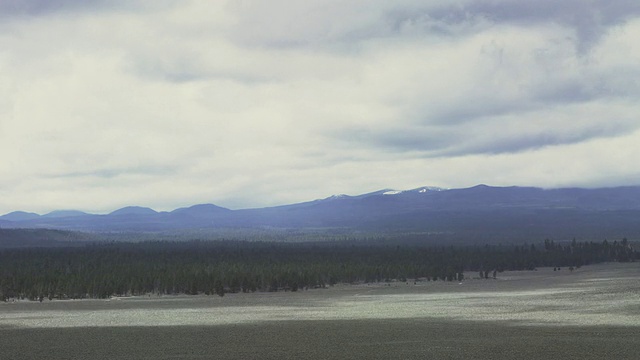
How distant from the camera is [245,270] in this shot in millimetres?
119625

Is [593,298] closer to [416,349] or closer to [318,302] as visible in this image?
[318,302]

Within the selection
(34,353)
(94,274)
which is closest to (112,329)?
(34,353)

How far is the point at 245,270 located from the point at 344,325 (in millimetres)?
56329

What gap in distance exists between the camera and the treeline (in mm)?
105000

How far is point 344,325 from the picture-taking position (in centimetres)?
6438

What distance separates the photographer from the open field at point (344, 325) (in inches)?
1992

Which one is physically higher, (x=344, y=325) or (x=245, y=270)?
(x=245, y=270)

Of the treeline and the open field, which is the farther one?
the treeline

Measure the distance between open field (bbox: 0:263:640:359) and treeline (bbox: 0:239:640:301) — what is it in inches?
298

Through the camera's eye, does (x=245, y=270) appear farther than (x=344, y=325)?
Yes

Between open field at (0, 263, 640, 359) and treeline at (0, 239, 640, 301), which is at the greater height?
treeline at (0, 239, 640, 301)

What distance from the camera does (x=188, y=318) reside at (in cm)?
7288

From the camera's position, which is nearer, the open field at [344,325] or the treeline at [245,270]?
the open field at [344,325]

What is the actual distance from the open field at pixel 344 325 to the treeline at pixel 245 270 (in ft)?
24.9
